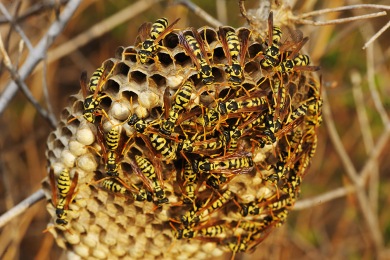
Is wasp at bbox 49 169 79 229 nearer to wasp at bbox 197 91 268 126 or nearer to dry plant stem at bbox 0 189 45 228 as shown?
dry plant stem at bbox 0 189 45 228

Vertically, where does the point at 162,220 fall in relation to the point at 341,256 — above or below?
below

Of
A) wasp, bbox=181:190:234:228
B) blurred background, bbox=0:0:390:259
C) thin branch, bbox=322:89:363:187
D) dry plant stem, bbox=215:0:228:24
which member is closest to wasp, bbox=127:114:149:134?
wasp, bbox=181:190:234:228

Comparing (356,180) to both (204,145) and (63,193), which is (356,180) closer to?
(204,145)

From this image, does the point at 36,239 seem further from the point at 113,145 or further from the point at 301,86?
the point at 301,86

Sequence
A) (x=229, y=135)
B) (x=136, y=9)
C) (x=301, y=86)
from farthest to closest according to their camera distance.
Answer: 1. (x=136, y=9)
2. (x=301, y=86)
3. (x=229, y=135)

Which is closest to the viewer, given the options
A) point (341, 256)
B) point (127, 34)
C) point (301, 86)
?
point (301, 86)

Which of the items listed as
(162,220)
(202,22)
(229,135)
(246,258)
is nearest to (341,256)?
(246,258)

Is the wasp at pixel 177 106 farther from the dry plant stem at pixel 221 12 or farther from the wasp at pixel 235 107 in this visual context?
the dry plant stem at pixel 221 12
